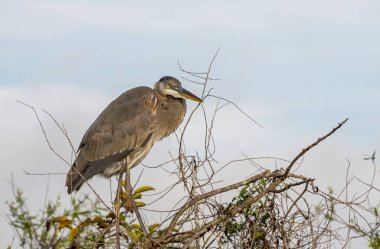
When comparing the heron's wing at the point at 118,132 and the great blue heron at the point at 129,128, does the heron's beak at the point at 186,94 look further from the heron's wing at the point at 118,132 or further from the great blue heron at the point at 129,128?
the heron's wing at the point at 118,132

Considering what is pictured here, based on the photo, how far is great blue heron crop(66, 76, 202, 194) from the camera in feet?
28.7

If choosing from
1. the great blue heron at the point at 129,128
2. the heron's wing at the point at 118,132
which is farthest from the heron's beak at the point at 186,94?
the heron's wing at the point at 118,132

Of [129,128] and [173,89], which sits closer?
[129,128]

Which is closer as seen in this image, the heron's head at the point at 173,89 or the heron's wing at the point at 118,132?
the heron's wing at the point at 118,132

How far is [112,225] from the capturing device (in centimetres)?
611

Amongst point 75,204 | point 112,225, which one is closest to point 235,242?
point 112,225

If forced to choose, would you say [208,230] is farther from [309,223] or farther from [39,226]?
[39,226]

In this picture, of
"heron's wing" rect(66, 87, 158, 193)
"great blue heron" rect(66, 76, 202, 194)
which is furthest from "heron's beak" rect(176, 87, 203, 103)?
"heron's wing" rect(66, 87, 158, 193)

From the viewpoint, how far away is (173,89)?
9.20 metres

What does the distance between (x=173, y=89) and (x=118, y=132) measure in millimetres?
961

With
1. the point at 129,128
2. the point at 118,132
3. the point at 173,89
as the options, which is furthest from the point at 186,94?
the point at 118,132

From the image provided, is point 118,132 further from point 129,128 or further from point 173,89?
point 173,89

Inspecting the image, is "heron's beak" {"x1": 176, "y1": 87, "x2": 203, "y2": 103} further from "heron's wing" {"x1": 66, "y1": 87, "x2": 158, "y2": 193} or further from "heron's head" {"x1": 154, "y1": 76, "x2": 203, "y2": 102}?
"heron's wing" {"x1": 66, "y1": 87, "x2": 158, "y2": 193}

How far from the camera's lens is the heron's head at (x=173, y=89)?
9.13 metres
